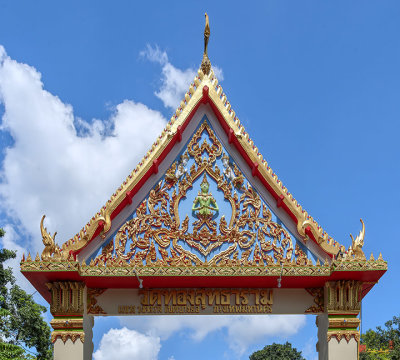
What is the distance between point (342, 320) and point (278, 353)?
118 feet

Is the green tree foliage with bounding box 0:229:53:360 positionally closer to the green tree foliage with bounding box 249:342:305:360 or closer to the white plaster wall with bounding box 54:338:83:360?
the white plaster wall with bounding box 54:338:83:360

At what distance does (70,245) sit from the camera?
39.4ft

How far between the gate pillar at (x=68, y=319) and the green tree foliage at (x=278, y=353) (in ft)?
117

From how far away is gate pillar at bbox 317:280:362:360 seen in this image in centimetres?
1180

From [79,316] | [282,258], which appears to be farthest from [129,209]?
[282,258]

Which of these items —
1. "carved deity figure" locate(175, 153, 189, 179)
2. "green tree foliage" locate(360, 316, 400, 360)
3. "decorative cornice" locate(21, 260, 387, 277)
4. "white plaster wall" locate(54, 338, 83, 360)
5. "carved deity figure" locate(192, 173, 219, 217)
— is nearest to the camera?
"decorative cornice" locate(21, 260, 387, 277)

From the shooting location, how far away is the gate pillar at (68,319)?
11777mm

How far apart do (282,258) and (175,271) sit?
200 cm

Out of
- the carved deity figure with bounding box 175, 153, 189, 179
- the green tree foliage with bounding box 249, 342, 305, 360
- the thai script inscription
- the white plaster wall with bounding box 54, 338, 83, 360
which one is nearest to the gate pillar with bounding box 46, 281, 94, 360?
the white plaster wall with bounding box 54, 338, 83, 360

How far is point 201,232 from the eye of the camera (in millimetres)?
12227

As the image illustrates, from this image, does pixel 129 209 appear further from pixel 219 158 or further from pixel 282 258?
pixel 282 258

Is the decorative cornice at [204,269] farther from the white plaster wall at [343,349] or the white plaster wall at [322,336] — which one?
the white plaster wall at [343,349]

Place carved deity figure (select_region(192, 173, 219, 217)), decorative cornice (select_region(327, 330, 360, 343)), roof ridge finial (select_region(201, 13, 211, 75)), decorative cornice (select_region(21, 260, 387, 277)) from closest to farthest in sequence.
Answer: decorative cornice (select_region(21, 260, 387, 277)), decorative cornice (select_region(327, 330, 360, 343)), carved deity figure (select_region(192, 173, 219, 217)), roof ridge finial (select_region(201, 13, 211, 75))

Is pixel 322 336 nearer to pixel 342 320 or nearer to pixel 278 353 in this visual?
pixel 342 320
